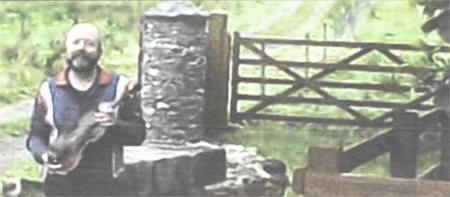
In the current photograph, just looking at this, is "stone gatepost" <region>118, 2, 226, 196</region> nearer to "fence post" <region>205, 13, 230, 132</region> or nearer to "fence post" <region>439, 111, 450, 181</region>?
"fence post" <region>205, 13, 230, 132</region>

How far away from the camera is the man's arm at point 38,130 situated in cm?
375

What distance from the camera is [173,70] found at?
3799 millimetres

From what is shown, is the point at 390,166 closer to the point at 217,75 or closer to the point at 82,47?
the point at 217,75

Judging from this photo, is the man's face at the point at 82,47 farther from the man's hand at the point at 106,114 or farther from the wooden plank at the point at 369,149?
the wooden plank at the point at 369,149

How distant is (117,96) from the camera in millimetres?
3750

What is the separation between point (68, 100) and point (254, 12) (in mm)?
851

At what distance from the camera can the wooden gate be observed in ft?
12.4

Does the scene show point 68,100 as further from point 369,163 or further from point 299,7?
point 369,163

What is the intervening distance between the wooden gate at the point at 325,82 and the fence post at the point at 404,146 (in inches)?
2.0

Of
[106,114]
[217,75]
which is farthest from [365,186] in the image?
[106,114]

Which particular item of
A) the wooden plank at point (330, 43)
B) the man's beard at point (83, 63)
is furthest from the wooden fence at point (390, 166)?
the man's beard at point (83, 63)

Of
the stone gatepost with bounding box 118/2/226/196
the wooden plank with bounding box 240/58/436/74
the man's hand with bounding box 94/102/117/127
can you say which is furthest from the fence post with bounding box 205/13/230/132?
the man's hand with bounding box 94/102/117/127

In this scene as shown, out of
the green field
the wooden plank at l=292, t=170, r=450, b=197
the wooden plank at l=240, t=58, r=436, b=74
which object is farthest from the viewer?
the wooden plank at l=292, t=170, r=450, b=197

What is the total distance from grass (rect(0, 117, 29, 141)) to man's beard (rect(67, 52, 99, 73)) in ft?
0.98
